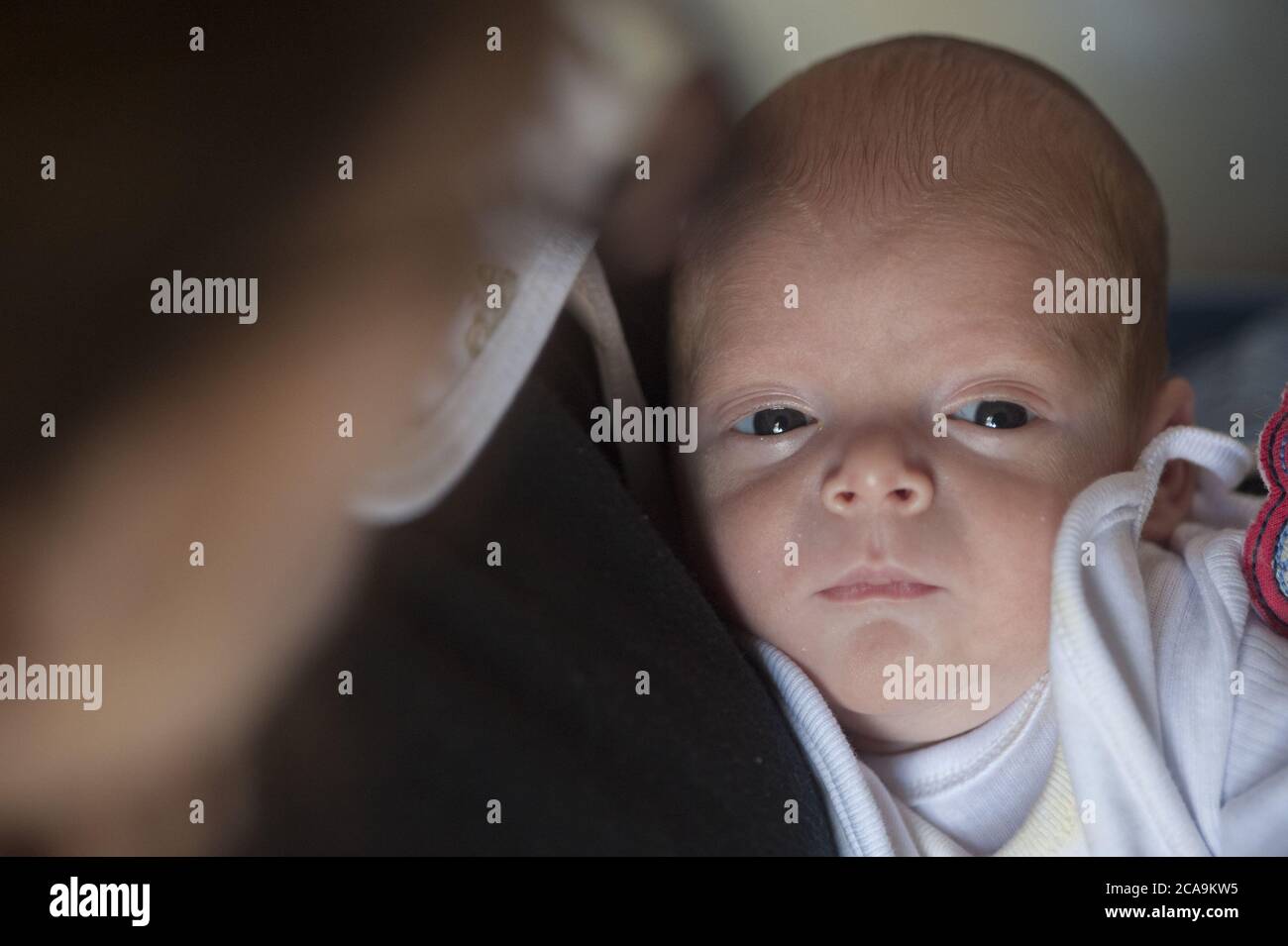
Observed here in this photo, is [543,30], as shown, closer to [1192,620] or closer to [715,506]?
[715,506]

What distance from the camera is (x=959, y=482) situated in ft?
2.17

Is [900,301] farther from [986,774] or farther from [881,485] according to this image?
[986,774]

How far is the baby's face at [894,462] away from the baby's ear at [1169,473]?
8cm

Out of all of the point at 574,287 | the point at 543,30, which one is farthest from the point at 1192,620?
the point at 543,30

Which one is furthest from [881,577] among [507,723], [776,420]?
[507,723]

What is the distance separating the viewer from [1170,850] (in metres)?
0.62

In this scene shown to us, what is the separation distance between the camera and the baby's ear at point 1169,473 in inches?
30.6

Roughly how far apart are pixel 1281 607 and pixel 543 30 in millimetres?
563

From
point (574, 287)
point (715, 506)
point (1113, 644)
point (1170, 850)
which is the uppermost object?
point (574, 287)

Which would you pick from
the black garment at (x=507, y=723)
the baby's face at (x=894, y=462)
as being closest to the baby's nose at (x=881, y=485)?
the baby's face at (x=894, y=462)

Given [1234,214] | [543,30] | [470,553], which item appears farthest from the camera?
[1234,214]

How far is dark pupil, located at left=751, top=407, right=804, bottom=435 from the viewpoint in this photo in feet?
2.31

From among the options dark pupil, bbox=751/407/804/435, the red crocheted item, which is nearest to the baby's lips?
dark pupil, bbox=751/407/804/435

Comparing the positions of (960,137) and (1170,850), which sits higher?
(960,137)
